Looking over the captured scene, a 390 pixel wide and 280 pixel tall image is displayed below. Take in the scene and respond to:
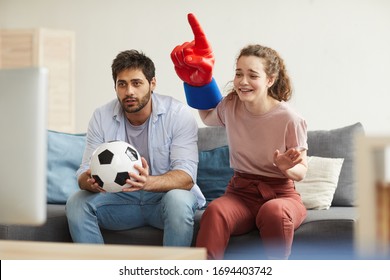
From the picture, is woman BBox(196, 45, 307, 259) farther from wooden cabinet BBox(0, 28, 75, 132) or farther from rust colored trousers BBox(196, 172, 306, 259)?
wooden cabinet BBox(0, 28, 75, 132)

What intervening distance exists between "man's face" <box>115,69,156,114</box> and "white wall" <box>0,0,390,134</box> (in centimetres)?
171

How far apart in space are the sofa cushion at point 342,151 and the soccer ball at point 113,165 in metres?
1.02

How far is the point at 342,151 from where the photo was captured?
10.6 feet

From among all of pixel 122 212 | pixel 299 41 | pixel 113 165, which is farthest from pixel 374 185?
pixel 299 41

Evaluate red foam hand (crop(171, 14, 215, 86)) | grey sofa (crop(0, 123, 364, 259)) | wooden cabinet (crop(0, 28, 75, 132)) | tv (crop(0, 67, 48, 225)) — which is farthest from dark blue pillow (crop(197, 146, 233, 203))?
wooden cabinet (crop(0, 28, 75, 132))

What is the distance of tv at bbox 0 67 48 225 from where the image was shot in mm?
1107

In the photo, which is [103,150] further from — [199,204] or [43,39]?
[43,39]

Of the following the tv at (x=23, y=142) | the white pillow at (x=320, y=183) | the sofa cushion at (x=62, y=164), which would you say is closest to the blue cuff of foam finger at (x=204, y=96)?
the white pillow at (x=320, y=183)

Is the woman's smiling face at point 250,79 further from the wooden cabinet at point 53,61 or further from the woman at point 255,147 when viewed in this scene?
the wooden cabinet at point 53,61

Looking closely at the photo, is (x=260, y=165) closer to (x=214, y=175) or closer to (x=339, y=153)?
(x=214, y=175)

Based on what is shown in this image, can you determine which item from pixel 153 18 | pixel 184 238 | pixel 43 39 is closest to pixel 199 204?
pixel 184 238

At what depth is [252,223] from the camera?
2.71 metres

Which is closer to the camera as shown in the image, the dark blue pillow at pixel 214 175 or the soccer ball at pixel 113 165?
the soccer ball at pixel 113 165

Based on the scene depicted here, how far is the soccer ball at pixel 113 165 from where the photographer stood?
257 centimetres
